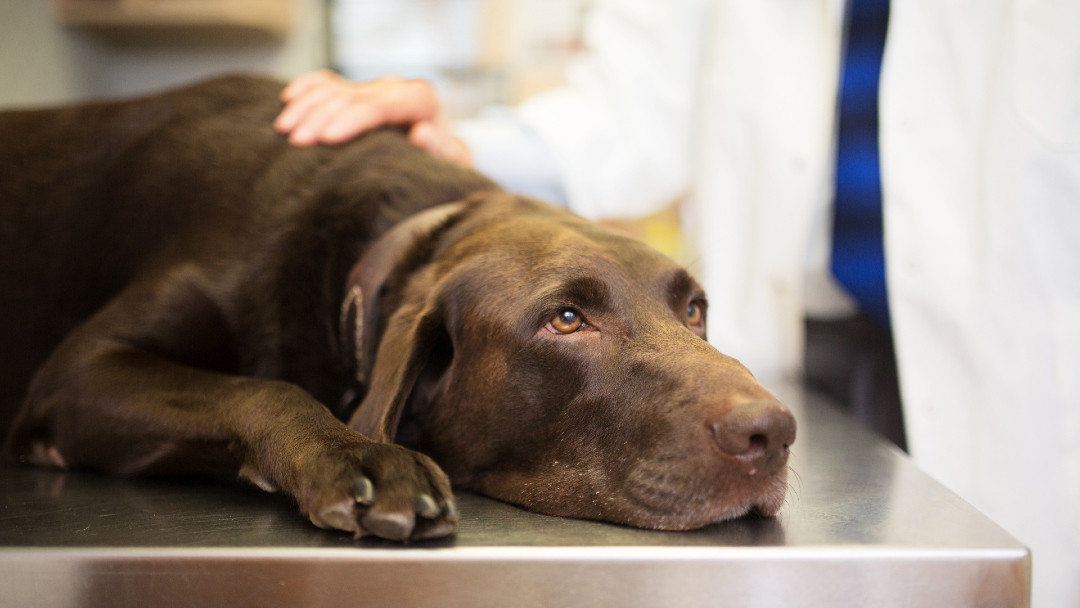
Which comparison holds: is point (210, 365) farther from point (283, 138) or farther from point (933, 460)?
point (933, 460)

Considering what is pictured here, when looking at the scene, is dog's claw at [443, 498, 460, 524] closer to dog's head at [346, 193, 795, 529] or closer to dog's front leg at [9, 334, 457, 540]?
dog's front leg at [9, 334, 457, 540]

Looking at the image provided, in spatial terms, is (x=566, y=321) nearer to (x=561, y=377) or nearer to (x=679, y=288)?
(x=561, y=377)

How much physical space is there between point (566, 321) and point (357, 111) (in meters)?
0.77

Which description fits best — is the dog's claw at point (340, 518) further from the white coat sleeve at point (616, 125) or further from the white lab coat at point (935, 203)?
the white coat sleeve at point (616, 125)

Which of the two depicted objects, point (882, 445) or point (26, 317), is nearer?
point (882, 445)

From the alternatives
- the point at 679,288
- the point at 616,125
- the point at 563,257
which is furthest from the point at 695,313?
the point at 616,125

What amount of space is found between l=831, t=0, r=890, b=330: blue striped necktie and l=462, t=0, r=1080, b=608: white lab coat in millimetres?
52

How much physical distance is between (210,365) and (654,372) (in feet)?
2.38

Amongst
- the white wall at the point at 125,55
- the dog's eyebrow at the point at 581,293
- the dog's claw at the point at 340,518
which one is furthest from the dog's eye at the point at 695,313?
the white wall at the point at 125,55

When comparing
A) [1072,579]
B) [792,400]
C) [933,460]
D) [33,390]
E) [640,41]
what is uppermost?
[640,41]

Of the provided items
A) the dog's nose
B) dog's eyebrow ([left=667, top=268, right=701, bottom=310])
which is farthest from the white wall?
the dog's nose

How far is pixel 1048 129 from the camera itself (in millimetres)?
1449

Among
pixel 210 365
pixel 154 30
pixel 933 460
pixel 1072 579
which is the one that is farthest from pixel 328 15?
pixel 1072 579

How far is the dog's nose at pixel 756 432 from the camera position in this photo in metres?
0.83
